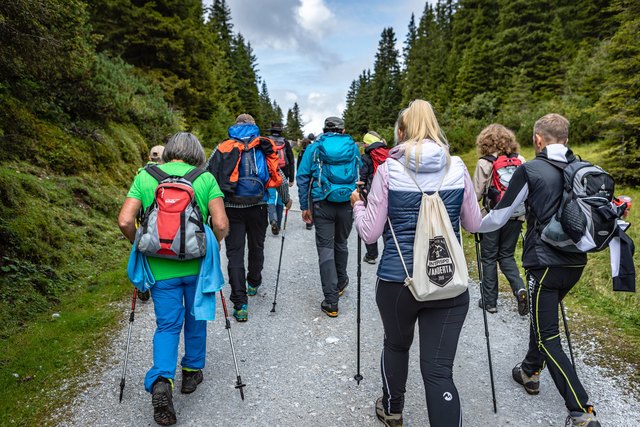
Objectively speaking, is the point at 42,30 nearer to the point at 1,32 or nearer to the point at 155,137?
the point at 1,32

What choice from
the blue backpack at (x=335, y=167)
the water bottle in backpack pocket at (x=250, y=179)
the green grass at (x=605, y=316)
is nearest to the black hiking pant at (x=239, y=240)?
the water bottle in backpack pocket at (x=250, y=179)

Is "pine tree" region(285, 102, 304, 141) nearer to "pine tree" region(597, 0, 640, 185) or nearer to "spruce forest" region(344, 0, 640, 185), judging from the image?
"spruce forest" region(344, 0, 640, 185)

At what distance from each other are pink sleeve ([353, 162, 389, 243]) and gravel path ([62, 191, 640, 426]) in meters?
1.76

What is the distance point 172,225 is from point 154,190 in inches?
14.6

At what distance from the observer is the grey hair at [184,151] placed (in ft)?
11.8

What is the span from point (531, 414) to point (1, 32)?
7.16m

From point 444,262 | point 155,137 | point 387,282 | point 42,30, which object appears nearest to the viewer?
point 444,262

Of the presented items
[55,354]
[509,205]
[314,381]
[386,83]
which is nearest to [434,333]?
[509,205]

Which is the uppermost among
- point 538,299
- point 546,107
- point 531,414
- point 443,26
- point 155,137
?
point 443,26

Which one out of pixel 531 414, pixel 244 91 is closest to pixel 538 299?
pixel 531 414

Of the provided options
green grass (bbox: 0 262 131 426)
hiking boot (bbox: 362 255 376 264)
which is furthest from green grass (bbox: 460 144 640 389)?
green grass (bbox: 0 262 131 426)

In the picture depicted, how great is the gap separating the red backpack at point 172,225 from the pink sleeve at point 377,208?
140 cm

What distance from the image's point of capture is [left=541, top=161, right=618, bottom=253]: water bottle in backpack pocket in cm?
296

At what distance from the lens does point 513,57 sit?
32188 millimetres
